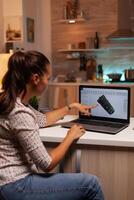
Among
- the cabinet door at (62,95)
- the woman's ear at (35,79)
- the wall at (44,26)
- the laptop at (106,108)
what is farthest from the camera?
the wall at (44,26)

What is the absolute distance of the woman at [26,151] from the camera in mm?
1333

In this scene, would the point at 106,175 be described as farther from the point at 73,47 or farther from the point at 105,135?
the point at 73,47

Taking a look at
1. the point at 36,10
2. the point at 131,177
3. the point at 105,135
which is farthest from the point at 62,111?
the point at 36,10

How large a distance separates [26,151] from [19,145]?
0.06m

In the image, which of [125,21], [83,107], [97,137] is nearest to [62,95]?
[125,21]

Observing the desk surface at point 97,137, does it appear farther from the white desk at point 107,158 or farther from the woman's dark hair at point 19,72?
the woman's dark hair at point 19,72

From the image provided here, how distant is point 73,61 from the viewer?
5.19 meters

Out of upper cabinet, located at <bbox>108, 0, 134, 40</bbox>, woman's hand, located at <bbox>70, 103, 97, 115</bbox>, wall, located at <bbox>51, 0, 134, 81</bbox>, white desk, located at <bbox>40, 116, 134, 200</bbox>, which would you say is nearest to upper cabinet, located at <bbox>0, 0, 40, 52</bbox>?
wall, located at <bbox>51, 0, 134, 81</bbox>

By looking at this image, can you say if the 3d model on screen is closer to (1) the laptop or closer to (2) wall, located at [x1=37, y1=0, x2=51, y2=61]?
(1) the laptop

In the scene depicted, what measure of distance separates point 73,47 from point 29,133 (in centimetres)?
381

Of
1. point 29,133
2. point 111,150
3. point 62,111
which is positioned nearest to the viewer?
point 29,133

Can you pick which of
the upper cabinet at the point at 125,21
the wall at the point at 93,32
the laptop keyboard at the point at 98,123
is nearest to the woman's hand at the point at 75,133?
the laptop keyboard at the point at 98,123

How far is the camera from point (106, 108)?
6.30 feet

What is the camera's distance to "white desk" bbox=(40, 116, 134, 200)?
1.60 metres
